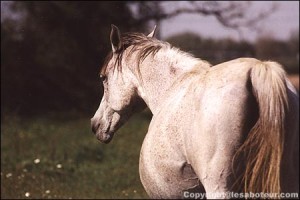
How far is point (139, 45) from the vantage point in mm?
3904

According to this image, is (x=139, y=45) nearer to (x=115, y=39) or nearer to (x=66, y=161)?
(x=115, y=39)

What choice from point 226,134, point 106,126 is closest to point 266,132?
point 226,134

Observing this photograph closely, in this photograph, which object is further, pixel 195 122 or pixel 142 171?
pixel 142 171

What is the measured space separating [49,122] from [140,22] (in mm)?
4461

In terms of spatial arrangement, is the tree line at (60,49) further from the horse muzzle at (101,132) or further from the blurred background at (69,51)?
the horse muzzle at (101,132)

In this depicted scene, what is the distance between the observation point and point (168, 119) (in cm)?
323

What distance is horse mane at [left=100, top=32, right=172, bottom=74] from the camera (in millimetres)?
3787

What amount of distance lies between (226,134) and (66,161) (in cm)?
771

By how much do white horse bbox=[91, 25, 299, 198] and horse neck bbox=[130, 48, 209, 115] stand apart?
186 mm

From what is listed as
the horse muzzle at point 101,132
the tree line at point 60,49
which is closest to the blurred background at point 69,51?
the tree line at point 60,49

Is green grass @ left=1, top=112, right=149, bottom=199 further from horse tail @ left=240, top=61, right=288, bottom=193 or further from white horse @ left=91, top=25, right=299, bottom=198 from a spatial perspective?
horse tail @ left=240, top=61, right=288, bottom=193

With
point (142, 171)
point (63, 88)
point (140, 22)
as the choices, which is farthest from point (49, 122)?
point (142, 171)

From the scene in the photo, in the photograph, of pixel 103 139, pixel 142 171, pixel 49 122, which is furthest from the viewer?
pixel 49 122

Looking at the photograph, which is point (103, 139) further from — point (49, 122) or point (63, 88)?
point (63, 88)
